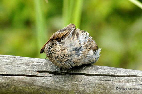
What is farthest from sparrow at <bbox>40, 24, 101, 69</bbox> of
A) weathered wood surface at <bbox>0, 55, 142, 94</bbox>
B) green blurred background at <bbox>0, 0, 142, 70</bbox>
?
green blurred background at <bbox>0, 0, 142, 70</bbox>

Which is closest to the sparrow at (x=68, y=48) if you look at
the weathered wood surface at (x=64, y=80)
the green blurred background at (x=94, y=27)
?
the weathered wood surface at (x=64, y=80)

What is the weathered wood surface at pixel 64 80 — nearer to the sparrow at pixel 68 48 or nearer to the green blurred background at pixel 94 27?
the sparrow at pixel 68 48

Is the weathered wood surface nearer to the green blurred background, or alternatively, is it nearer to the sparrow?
the sparrow

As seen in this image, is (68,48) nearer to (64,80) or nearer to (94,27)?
(64,80)

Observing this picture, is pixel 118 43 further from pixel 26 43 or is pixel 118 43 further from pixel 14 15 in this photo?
pixel 14 15

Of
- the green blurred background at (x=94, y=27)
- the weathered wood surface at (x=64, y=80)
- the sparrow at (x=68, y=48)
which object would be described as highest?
the green blurred background at (x=94, y=27)

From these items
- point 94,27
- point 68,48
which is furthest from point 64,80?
point 94,27
